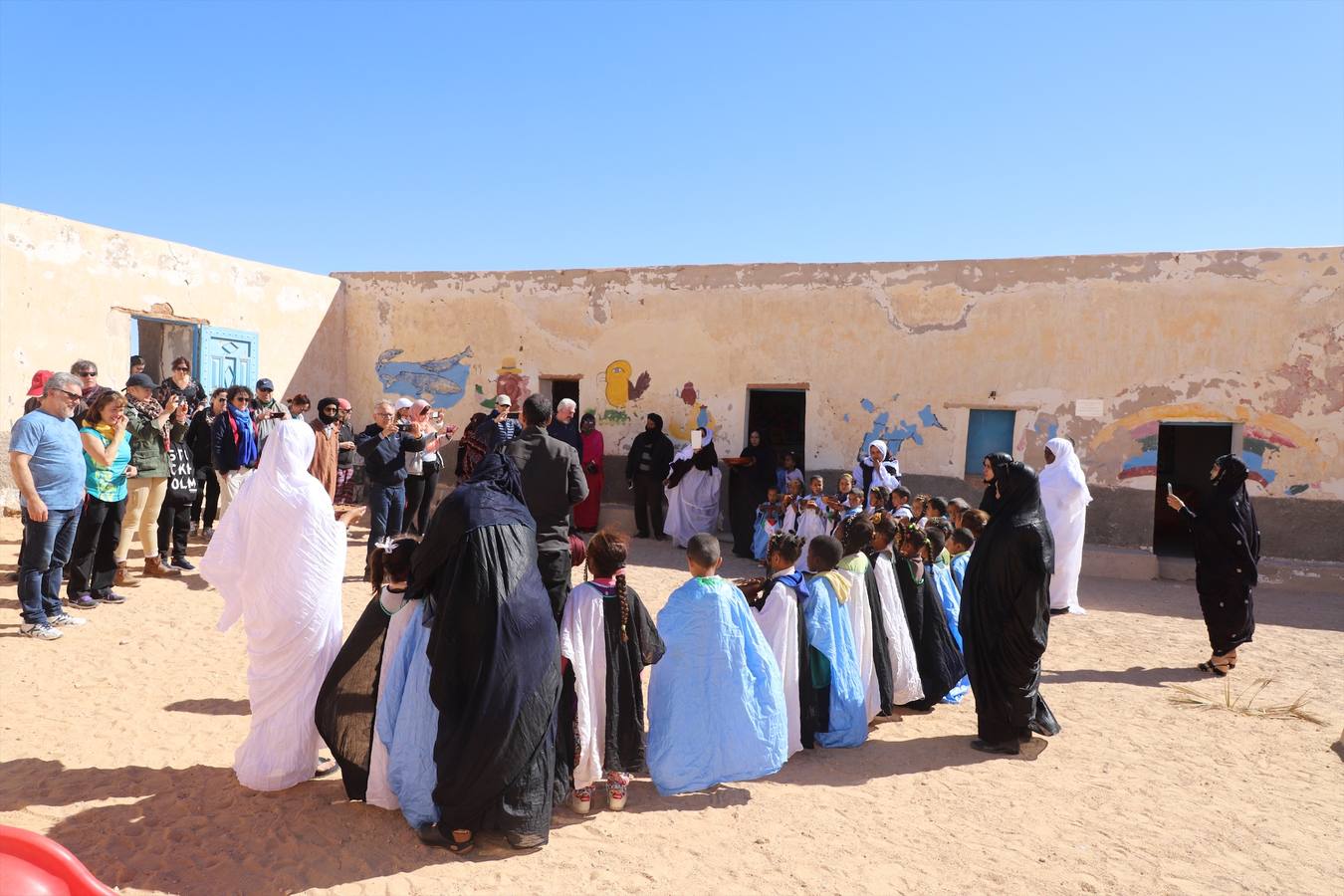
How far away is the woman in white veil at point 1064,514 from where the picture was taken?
783cm

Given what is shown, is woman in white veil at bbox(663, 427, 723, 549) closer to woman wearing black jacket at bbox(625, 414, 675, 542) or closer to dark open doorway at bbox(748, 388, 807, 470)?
woman wearing black jacket at bbox(625, 414, 675, 542)

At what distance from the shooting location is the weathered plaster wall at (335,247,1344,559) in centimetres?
927

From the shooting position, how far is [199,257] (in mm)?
10375

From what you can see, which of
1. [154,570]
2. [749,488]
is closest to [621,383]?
[749,488]

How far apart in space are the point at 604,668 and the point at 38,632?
404 cm

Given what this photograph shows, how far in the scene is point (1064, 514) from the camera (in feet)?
26.3

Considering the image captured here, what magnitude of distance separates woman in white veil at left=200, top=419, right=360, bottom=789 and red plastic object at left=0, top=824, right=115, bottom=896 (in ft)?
4.28

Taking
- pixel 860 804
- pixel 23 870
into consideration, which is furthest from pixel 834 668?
pixel 23 870

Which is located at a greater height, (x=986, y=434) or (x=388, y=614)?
(x=986, y=434)

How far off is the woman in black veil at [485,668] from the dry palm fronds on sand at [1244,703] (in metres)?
4.26

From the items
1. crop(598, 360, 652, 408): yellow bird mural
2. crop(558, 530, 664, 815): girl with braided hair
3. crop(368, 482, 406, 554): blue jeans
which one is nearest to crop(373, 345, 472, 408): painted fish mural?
crop(598, 360, 652, 408): yellow bird mural

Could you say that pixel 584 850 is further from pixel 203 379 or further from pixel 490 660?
pixel 203 379

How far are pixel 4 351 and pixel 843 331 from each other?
8.78m

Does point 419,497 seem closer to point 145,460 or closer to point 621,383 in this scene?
point 145,460
